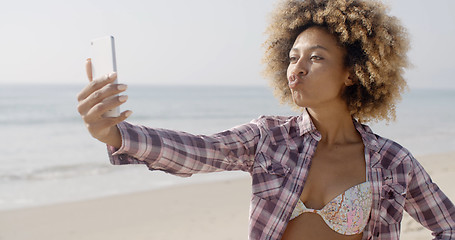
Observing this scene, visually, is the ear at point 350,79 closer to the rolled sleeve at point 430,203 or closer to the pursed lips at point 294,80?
the pursed lips at point 294,80

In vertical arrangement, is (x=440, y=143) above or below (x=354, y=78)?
above

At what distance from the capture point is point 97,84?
136 centimetres

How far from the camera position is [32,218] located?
663cm

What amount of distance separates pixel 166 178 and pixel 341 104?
6.94 meters

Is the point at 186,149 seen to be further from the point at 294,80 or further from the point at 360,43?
the point at 360,43

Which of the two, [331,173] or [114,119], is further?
[331,173]

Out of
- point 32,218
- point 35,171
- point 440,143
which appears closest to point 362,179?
point 32,218

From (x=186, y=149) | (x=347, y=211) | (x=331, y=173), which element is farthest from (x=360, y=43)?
(x=186, y=149)

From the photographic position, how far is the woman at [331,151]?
6.73 feet

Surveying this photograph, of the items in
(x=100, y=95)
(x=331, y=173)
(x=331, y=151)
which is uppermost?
(x=100, y=95)

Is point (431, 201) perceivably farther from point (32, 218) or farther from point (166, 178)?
Answer: point (166, 178)

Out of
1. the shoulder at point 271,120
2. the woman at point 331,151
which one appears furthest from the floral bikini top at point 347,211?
the shoulder at point 271,120

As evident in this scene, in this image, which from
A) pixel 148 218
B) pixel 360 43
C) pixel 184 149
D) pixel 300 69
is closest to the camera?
pixel 184 149

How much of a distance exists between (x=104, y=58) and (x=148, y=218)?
577 cm
